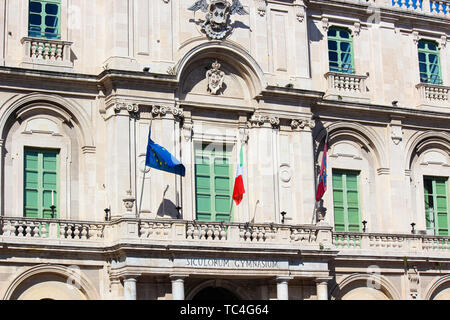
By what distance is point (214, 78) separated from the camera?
30125mm

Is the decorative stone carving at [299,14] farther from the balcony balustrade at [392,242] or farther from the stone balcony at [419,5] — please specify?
the balcony balustrade at [392,242]

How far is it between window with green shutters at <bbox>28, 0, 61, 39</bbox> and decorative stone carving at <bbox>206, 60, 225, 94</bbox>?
15.5 feet

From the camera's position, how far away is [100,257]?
27453 millimetres

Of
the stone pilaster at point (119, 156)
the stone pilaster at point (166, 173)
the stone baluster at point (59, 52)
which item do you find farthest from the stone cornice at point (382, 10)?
the stone baluster at point (59, 52)

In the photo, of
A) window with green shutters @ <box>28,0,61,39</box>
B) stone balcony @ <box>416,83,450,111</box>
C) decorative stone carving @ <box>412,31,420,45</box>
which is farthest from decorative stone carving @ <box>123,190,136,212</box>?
decorative stone carving @ <box>412,31,420,45</box>

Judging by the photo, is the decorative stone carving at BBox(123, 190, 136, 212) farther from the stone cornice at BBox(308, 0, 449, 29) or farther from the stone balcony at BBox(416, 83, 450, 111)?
the stone balcony at BBox(416, 83, 450, 111)

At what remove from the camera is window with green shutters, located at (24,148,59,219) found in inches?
1086

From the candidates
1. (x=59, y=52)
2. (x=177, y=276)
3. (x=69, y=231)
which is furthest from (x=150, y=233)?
(x=59, y=52)

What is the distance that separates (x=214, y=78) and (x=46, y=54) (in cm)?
514

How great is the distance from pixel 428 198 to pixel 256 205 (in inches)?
284

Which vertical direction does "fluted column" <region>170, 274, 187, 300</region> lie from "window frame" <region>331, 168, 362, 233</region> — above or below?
below

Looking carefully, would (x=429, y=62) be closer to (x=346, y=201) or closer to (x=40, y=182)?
(x=346, y=201)
